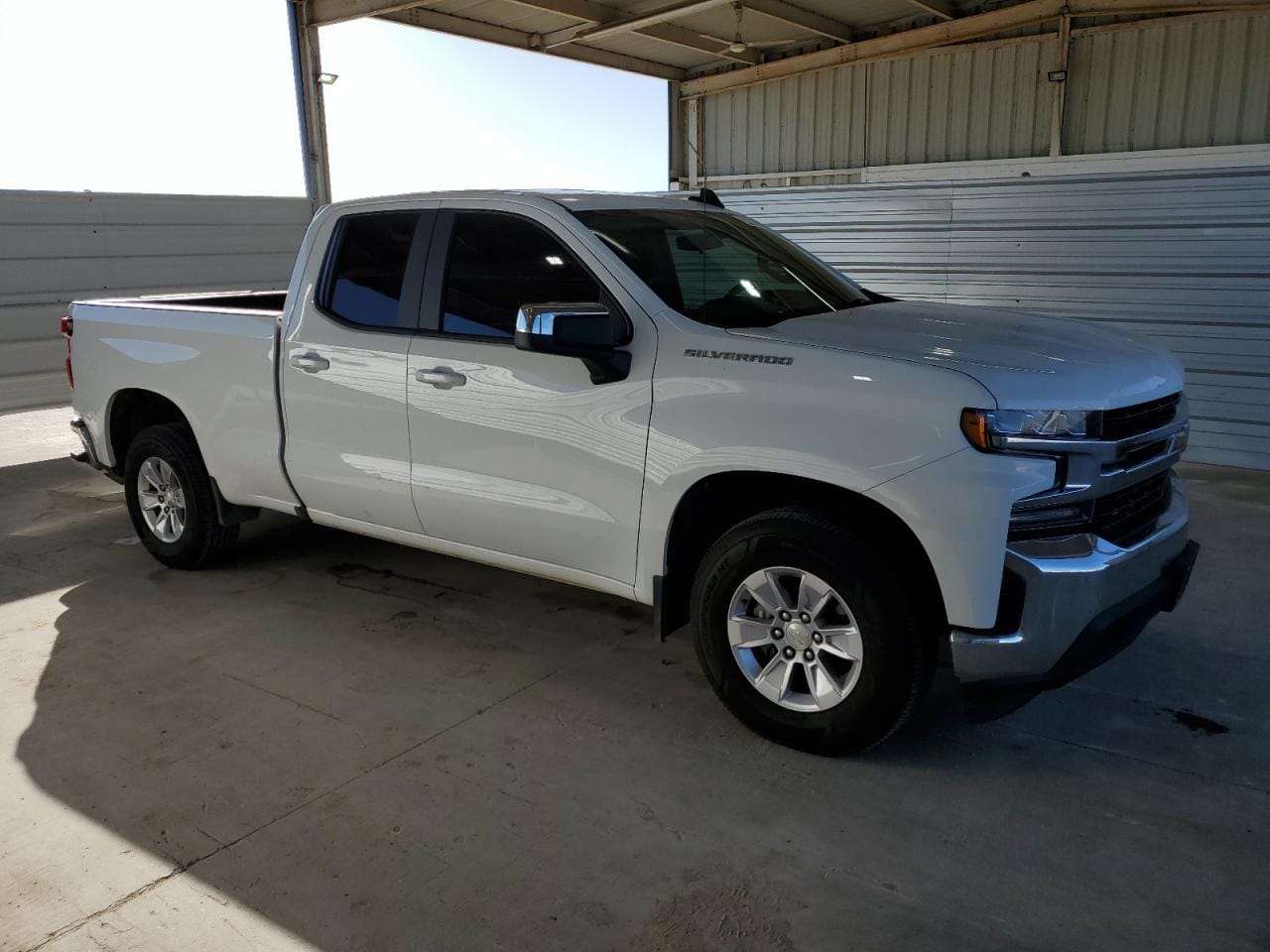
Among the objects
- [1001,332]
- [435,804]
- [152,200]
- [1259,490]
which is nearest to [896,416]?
[1001,332]

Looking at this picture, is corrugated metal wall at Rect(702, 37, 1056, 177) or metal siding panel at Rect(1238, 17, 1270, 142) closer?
metal siding panel at Rect(1238, 17, 1270, 142)

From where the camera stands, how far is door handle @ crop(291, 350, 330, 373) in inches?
174

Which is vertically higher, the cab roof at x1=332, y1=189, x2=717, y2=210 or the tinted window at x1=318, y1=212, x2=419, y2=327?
the cab roof at x1=332, y1=189, x2=717, y2=210

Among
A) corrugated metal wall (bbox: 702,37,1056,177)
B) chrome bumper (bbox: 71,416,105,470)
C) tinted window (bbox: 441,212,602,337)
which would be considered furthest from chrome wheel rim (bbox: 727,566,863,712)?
corrugated metal wall (bbox: 702,37,1056,177)

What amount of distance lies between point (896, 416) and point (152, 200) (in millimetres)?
10848

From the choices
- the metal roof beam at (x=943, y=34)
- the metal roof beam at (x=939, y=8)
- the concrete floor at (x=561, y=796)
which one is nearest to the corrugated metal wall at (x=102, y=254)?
the concrete floor at (x=561, y=796)

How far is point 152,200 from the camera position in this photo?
1141cm

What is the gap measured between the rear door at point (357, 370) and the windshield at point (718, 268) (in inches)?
35.6

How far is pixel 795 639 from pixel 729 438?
688mm

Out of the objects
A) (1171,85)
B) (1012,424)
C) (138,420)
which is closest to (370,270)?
(138,420)

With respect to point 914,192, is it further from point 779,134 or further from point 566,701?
point 779,134

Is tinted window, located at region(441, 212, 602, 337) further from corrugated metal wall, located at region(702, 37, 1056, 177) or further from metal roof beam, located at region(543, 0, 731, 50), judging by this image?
corrugated metal wall, located at region(702, 37, 1056, 177)

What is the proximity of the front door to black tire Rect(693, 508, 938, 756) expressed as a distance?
0.41 metres

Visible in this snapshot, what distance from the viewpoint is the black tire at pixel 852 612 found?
3.10 metres
